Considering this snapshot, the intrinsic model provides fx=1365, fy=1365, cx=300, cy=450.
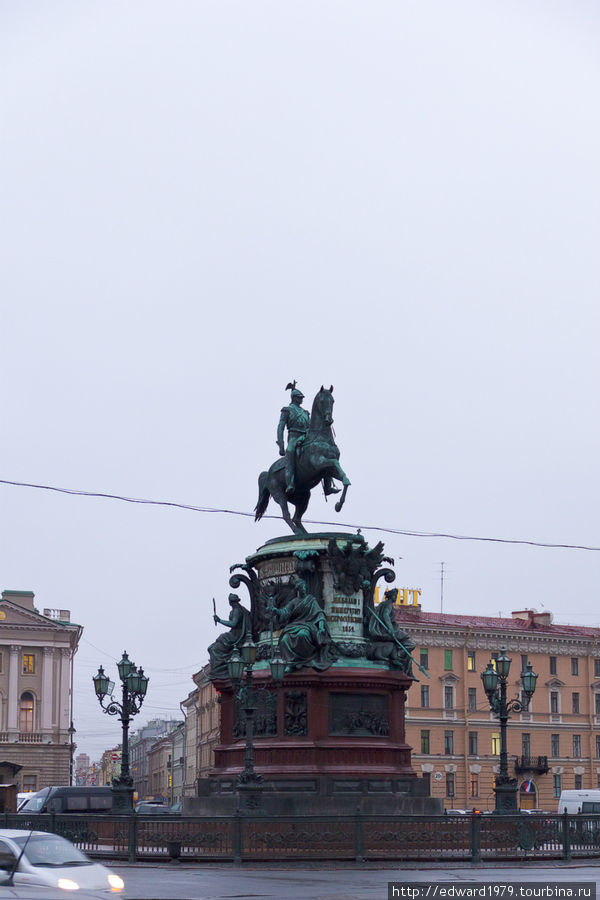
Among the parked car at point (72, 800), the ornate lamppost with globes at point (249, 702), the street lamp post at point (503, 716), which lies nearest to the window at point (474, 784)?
the parked car at point (72, 800)

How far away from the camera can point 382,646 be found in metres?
36.4

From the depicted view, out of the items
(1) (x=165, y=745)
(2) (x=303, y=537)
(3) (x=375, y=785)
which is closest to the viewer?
(3) (x=375, y=785)

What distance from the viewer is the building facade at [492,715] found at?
98062 mm

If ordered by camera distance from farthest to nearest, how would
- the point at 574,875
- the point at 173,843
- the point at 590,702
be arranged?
the point at 590,702, the point at 173,843, the point at 574,875

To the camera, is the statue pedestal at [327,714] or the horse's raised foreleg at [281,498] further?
the horse's raised foreleg at [281,498]

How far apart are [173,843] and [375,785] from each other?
6.57m

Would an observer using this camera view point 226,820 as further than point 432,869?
Yes

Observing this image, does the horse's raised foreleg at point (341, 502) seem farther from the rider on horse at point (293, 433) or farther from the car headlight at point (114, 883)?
the car headlight at point (114, 883)

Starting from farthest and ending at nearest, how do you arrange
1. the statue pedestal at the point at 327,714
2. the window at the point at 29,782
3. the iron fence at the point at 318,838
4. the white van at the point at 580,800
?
the window at the point at 29,782 < the white van at the point at 580,800 < the statue pedestal at the point at 327,714 < the iron fence at the point at 318,838

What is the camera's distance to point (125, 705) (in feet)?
129

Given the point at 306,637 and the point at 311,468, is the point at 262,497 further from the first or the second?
the point at 306,637

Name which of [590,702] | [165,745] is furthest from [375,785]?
[165,745]

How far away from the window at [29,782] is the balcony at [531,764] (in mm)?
37125

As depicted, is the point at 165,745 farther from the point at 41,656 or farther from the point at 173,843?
the point at 173,843
